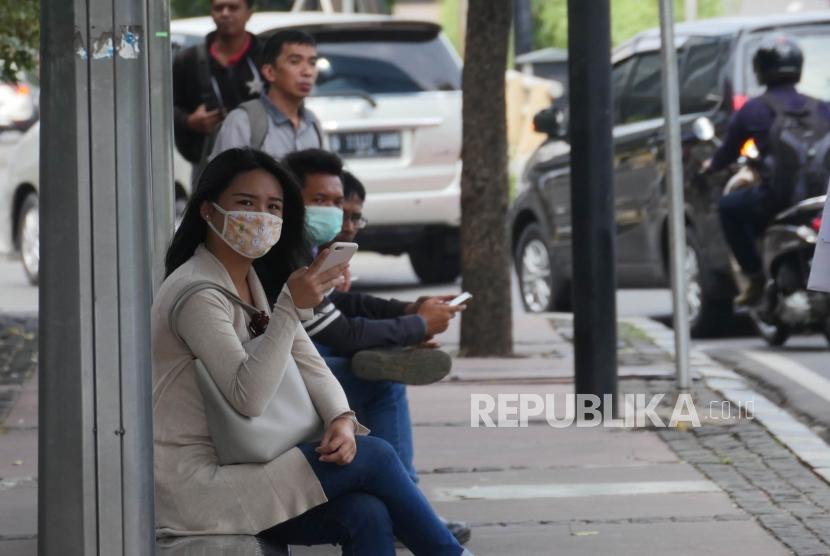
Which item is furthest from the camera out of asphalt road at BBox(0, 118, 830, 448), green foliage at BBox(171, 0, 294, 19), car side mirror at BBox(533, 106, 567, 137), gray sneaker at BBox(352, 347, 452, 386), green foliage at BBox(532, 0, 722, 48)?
green foliage at BBox(532, 0, 722, 48)

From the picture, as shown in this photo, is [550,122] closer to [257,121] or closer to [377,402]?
[257,121]

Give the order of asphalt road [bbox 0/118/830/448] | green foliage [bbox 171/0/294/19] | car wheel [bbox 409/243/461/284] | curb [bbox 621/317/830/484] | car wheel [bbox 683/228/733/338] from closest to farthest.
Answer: curb [bbox 621/317/830/484] < asphalt road [bbox 0/118/830/448] < car wheel [bbox 683/228/733/338] < car wheel [bbox 409/243/461/284] < green foliage [bbox 171/0/294/19]

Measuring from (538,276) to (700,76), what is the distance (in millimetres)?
2332

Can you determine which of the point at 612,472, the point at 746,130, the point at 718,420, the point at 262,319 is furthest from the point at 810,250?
the point at 262,319

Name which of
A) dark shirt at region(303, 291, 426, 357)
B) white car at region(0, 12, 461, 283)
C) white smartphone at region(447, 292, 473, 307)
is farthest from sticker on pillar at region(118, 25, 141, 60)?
white car at region(0, 12, 461, 283)

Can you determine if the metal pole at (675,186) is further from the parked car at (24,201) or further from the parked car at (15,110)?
the parked car at (15,110)

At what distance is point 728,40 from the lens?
11.3 metres

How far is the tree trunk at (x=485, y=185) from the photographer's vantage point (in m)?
9.96

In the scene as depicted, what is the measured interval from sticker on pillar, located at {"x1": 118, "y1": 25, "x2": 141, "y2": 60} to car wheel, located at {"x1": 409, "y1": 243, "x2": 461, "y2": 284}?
10.6 meters

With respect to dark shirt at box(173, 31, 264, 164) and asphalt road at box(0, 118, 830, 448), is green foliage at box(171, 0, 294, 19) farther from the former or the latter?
dark shirt at box(173, 31, 264, 164)

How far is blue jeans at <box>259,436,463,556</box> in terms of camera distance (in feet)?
14.4

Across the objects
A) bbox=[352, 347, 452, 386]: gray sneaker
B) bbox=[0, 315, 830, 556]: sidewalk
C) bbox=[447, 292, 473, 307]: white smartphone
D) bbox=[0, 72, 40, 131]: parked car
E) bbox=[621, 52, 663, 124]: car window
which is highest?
bbox=[0, 72, 40, 131]: parked car

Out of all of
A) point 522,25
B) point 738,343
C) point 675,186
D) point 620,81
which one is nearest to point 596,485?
point 675,186

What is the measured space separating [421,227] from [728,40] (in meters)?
3.18
